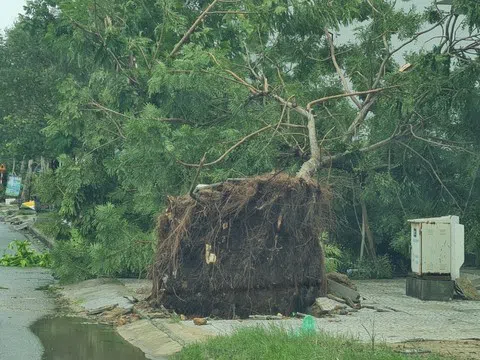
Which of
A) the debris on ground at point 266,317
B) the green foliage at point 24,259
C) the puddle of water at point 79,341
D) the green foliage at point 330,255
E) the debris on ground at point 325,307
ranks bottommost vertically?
the puddle of water at point 79,341

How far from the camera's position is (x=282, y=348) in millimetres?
9242

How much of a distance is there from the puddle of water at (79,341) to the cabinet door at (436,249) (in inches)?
229

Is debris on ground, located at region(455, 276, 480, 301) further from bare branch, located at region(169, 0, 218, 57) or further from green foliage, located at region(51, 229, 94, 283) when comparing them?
Answer: green foliage, located at region(51, 229, 94, 283)

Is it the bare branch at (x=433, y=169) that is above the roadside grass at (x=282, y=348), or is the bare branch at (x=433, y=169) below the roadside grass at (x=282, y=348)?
above

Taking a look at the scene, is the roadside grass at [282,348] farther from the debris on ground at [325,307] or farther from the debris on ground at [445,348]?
the debris on ground at [325,307]

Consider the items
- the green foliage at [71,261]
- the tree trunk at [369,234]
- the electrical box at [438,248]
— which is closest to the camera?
the electrical box at [438,248]

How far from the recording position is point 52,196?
20500 millimetres

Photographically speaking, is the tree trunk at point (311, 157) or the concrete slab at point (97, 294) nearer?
the tree trunk at point (311, 157)

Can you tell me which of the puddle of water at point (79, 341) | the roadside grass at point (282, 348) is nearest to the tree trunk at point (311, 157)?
the puddle of water at point (79, 341)

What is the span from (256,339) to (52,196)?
11586mm

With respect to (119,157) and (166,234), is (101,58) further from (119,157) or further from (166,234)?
(166,234)

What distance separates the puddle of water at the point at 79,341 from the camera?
37.0 feet

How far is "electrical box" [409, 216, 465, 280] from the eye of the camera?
1588 cm

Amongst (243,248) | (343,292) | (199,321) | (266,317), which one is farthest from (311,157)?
(199,321)
